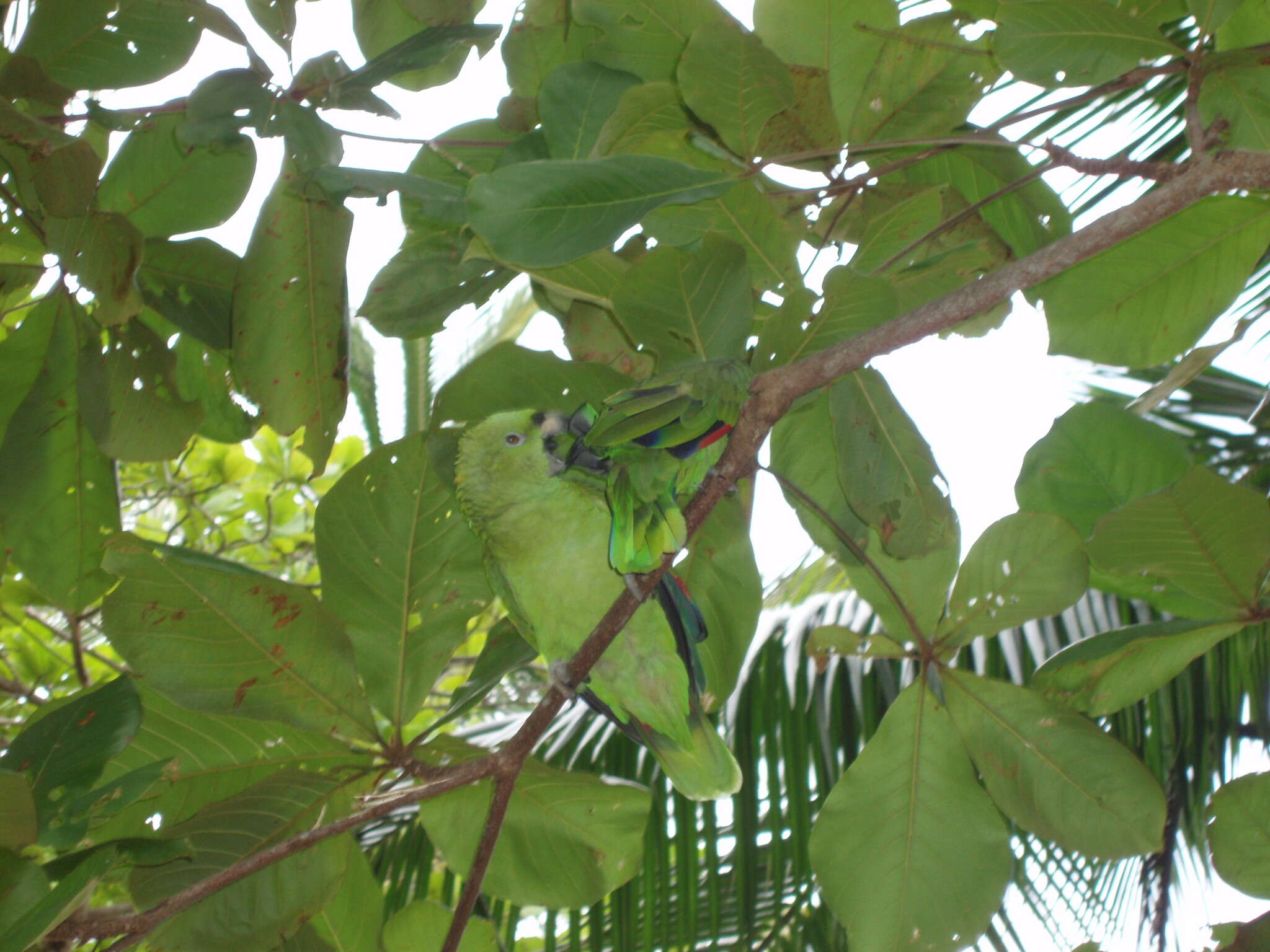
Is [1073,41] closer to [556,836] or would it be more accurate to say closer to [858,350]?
[858,350]

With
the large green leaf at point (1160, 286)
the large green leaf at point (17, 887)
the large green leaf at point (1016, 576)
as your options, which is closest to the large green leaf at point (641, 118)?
the large green leaf at point (1160, 286)

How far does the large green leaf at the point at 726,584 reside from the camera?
1429 millimetres

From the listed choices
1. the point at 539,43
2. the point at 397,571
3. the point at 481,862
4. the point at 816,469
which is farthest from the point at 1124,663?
the point at 539,43

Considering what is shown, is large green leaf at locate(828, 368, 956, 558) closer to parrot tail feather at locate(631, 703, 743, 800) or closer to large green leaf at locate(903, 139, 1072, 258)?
large green leaf at locate(903, 139, 1072, 258)

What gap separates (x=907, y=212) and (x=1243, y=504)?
53 centimetres

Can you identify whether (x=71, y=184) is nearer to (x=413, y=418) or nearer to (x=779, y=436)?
(x=779, y=436)

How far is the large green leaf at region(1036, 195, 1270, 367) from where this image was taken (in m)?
1.34

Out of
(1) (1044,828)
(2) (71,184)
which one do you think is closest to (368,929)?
(1) (1044,828)

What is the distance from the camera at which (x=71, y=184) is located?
3.78 ft

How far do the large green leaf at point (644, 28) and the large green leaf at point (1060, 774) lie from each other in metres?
0.96

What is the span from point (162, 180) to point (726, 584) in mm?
1084

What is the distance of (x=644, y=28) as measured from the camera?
51.1 inches

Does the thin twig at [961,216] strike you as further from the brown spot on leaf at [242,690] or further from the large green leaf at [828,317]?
the brown spot on leaf at [242,690]

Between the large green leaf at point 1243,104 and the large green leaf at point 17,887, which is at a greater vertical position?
the large green leaf at point 1243,104
